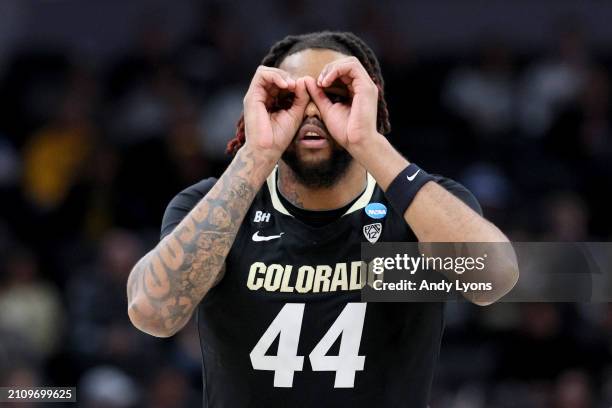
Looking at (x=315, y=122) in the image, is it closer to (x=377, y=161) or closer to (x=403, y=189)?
(x=377, y=161)

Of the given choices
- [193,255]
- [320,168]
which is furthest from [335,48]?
[193,255]

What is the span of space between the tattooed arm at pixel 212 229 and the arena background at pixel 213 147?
401 centimetres

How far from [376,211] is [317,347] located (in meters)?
0.58

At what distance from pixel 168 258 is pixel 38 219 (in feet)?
22.1

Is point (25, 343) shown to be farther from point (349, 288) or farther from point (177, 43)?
point (349, 288)

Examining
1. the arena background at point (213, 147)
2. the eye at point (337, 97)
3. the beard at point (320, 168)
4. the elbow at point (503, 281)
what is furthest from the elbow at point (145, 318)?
the arena background at point (213, 147)

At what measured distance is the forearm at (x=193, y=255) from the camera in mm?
4203

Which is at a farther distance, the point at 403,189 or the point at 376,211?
the point at 376,211

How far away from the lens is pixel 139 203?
10406 mm

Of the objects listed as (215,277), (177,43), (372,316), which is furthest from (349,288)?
(177,43)

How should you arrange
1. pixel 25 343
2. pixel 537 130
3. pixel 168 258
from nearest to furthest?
pixel 168 258, pixel 25 343, pixel 537 130

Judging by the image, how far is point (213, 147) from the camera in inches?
431

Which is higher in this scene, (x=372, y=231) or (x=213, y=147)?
(x=213, y=147)

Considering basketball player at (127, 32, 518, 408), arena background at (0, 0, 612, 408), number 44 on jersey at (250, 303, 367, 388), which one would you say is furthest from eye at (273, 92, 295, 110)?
arena background at (0, 0, 612, 408)
